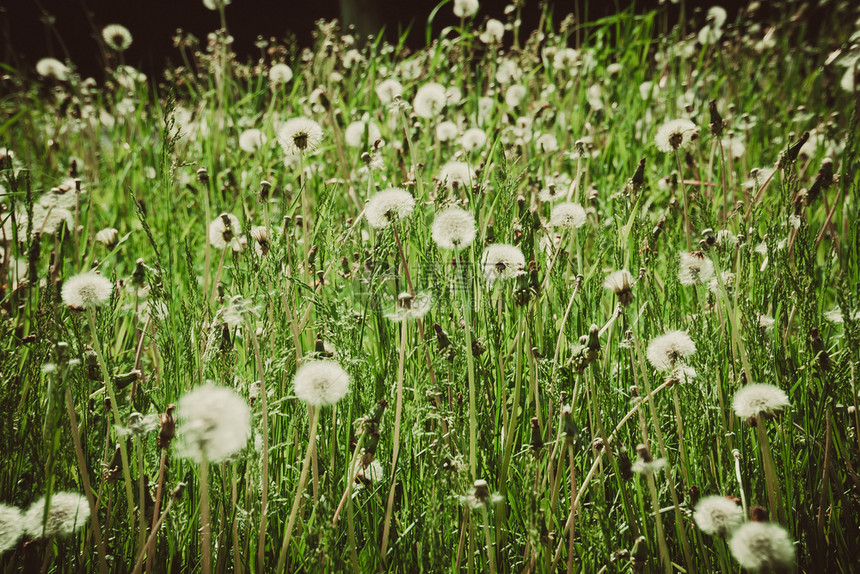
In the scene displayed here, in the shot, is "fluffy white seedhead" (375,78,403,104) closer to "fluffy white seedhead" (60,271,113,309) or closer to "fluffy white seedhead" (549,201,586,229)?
"fluffy white seedhead" (549,201,586,229)

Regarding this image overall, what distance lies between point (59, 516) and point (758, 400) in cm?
97

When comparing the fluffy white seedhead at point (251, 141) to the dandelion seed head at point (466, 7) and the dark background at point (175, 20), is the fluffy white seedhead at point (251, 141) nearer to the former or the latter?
the dandelion seed head at point (466, 7)

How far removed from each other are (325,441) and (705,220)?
2.52 ft

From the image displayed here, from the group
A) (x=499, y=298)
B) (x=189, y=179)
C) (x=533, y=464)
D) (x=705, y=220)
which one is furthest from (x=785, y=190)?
(x=189, y=179)

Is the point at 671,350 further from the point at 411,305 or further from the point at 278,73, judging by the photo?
the point at 278,73

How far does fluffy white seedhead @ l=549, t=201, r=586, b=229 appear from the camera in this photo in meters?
1.08

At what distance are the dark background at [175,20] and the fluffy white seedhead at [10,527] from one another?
533 centimetres

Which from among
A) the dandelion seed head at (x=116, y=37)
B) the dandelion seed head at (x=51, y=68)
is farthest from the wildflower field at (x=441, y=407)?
the dandelion seed head at (x=51, y=68)

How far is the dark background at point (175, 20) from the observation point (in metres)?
5.47

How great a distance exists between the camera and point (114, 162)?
2359 mm

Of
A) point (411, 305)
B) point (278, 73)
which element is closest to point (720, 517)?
point (411, 305)

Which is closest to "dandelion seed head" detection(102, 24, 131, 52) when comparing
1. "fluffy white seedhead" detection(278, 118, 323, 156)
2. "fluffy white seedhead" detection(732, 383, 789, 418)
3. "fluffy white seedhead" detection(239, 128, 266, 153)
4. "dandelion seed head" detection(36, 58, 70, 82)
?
"dandelion seed head" detection(36, 58, 70, 82)

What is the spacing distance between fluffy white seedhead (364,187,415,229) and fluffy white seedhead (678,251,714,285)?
535mm

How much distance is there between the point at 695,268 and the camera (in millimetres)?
1045
